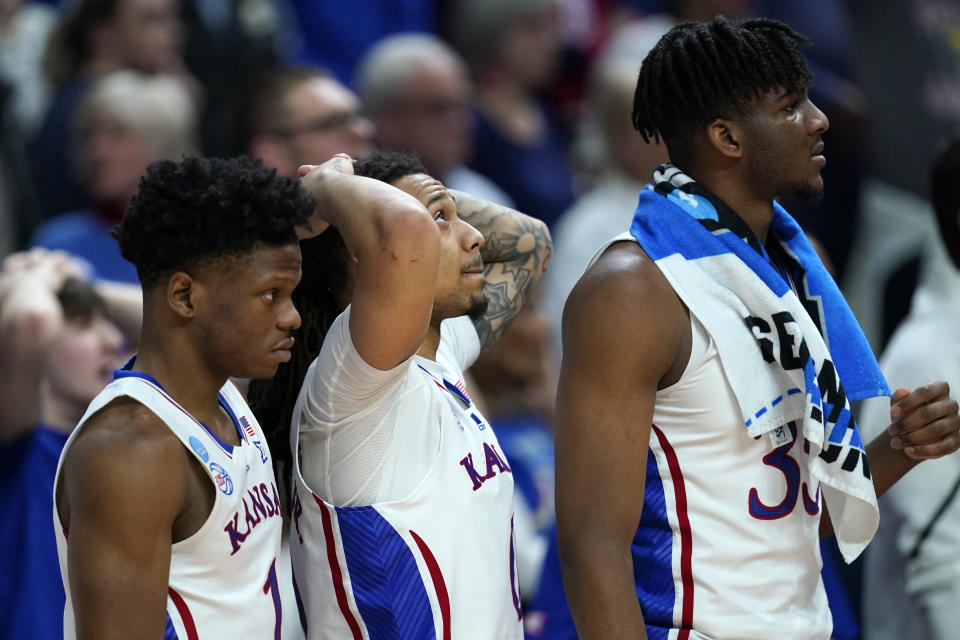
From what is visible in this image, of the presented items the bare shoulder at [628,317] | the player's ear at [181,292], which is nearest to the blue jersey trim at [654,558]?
the bare shoulder at [628,317]

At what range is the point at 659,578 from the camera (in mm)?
2764

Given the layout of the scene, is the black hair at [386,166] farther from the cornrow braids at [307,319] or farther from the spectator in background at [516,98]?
the spectator in background at [516,98]

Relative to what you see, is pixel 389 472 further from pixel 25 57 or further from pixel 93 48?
pixel 25 57

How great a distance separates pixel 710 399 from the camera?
2.76 m

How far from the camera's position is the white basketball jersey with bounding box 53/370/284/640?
249cm

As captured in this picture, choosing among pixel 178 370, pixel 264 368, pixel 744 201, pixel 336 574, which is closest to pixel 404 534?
pixel 336 574

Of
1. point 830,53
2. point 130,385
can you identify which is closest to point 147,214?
point 130,385

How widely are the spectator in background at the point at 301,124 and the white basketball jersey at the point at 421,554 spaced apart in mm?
2266

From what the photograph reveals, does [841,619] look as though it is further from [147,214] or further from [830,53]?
[830,53]

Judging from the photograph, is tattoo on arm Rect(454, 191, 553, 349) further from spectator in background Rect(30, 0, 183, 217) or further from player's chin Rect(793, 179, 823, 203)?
spectator in background Rect(30, 0, 183, 217)

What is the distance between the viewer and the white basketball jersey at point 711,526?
2732mm

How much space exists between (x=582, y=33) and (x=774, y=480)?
18.8 ft

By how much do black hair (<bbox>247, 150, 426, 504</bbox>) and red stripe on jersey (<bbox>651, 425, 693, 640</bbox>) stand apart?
766 millimetres

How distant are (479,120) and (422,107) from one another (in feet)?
2.62
